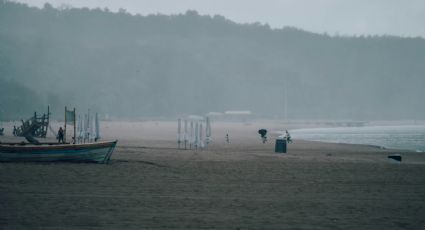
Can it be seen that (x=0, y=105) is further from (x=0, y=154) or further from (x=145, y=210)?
(x=145, y=210)

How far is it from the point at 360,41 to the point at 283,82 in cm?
5202

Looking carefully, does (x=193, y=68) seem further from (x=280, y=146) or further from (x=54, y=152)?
(x=54, y=152)

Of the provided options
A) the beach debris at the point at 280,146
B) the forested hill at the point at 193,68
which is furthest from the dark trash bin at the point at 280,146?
the forested hill at the point at 193,68

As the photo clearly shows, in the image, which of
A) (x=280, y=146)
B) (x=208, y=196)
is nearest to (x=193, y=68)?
(x=280, y=146)

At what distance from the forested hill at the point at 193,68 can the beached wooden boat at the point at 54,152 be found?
54517 millimetres

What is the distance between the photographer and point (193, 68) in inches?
4311

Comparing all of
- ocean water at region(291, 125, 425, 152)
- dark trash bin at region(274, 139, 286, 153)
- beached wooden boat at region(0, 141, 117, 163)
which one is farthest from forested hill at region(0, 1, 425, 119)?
beached wooden boat at region(0, 141, 117, 163)

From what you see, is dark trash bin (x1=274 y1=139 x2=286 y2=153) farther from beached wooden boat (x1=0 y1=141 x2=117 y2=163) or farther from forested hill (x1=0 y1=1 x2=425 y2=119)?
forested hill (x1=0 y1=1 x2=425 y2=119)

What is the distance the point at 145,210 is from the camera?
923 centimetres

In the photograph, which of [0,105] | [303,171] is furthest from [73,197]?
[0,105]

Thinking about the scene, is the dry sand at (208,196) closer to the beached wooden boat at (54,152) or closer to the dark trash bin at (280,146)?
the beached wooden boat at (54,152)

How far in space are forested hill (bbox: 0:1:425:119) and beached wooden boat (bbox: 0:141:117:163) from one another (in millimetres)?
54517

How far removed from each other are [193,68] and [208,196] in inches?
3923

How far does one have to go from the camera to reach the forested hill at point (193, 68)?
3688 inches
